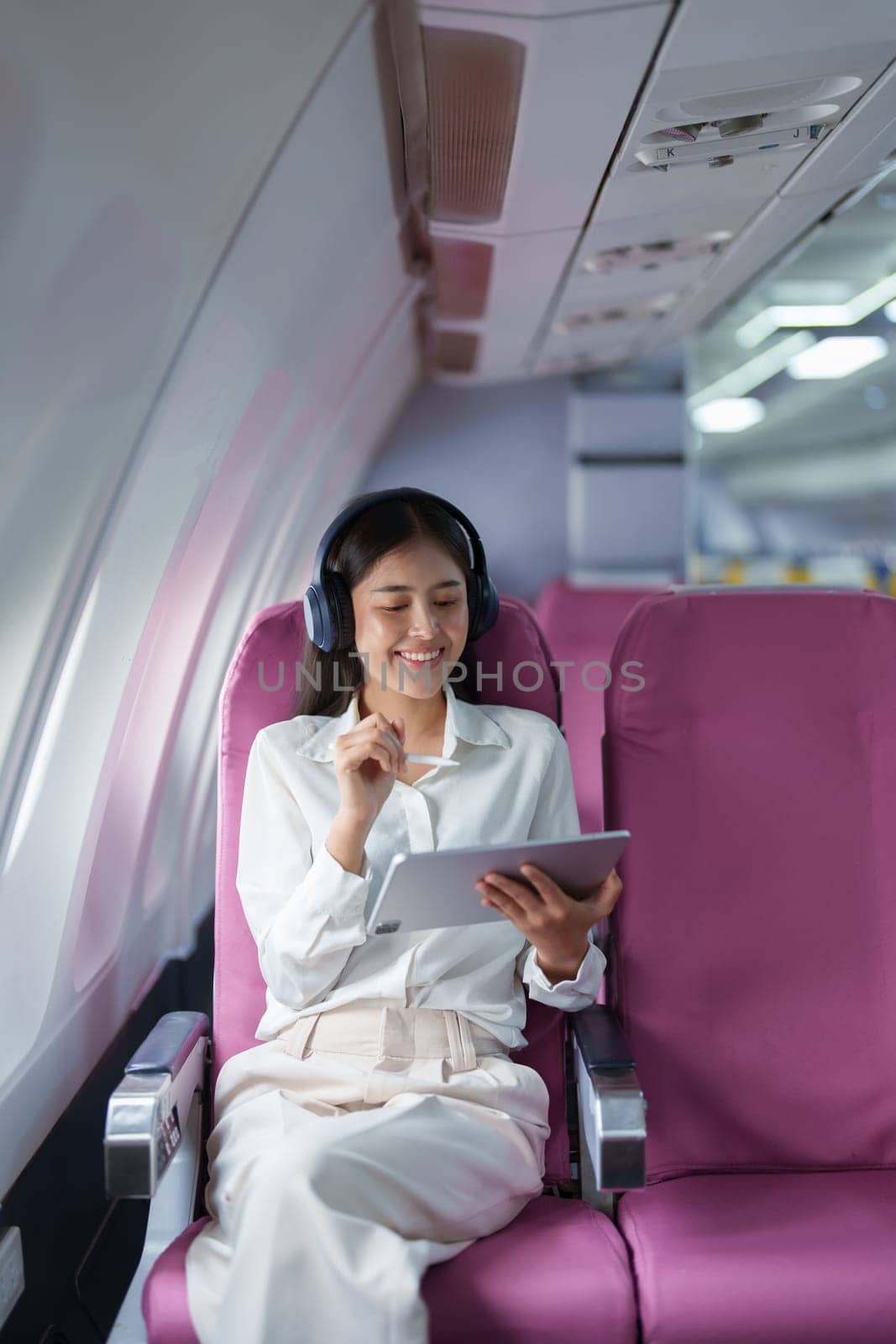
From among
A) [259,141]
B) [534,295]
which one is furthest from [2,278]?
[534,295]

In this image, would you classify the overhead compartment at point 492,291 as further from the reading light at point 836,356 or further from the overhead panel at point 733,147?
the reading light at point 836,356

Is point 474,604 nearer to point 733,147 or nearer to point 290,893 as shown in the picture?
point 290,893

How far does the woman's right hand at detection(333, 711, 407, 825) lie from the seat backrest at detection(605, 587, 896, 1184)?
512 mm

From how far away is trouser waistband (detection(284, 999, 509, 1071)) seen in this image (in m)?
1.89

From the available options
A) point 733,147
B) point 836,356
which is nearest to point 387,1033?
point 733,147

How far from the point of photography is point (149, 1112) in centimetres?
170

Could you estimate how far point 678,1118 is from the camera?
6.81 feet

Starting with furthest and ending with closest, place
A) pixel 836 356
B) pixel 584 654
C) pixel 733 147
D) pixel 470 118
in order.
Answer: pixel 836 356 < pixel 584 654 < pixel 733 147 < pixel 470 118

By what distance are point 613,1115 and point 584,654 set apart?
8.05 ft

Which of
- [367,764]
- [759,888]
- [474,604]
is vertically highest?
[474,604]

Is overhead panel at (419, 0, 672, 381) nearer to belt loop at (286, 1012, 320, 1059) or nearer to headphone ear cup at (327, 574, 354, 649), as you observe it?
headphone ear cup at (327, 574, 354, 649)

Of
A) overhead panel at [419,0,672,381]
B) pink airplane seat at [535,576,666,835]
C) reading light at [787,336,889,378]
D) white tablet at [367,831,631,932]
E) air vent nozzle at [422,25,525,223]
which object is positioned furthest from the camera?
reading light at [787,336,889,378]

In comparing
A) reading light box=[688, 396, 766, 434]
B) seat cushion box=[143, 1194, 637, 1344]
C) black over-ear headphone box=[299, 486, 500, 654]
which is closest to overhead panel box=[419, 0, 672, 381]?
black over-ear headphone box=[299, 486, 500, 654]

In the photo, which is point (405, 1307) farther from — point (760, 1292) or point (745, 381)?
point (745, 381)
